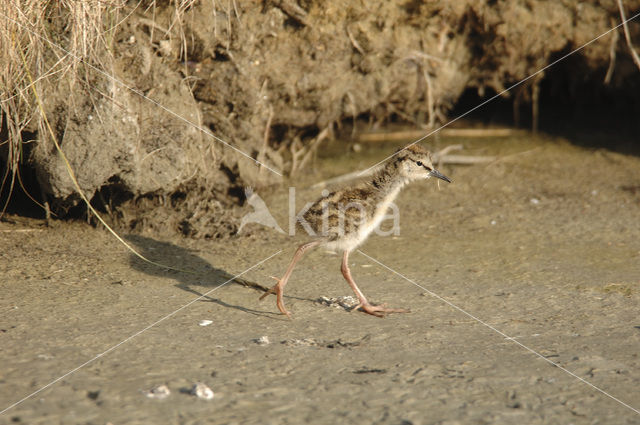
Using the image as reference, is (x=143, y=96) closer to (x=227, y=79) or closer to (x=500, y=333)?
(x=227, y=79)

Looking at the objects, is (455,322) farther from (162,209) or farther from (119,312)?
(162,209)

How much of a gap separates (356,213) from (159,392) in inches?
73.9

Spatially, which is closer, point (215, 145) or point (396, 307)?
point (396, 307)

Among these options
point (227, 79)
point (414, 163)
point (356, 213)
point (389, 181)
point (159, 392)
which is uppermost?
point (227, 79)

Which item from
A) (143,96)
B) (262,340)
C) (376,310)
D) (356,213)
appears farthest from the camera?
(143,96)

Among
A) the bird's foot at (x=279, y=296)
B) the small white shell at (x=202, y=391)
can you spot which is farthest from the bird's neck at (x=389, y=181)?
the small white shell at (x=202, y=391)

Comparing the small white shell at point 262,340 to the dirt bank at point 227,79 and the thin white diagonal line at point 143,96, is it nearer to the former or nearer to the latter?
the dirt bank at point 227,79

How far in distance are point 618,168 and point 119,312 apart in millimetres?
5242

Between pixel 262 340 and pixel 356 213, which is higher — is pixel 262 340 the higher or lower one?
the lower one

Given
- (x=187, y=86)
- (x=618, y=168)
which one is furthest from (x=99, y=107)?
(x=618, y=168)

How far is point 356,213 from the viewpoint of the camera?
4660mm

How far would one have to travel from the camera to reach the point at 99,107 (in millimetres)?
5047

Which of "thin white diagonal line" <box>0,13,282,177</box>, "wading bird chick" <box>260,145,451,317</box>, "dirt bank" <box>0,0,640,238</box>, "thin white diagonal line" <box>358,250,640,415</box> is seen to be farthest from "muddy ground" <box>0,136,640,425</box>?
"thin white diagonal line" <box>0,13,282,177</box>

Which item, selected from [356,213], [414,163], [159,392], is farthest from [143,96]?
[159,392]
